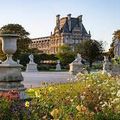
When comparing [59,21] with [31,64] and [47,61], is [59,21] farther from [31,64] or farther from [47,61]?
[31,64]

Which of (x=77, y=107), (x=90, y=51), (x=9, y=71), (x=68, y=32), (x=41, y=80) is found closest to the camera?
(x=77, y=107)

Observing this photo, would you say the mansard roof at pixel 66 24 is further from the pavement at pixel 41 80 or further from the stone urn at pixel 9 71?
the stone urn at pixel 9 71

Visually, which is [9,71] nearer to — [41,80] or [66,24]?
[41,80]

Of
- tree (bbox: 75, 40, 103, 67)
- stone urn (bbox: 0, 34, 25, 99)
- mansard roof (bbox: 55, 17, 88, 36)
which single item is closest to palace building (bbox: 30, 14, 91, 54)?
mansard roof (bbox: 55, 17, 88, 36)

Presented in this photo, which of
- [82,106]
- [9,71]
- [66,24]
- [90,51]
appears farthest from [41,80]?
[66,24]

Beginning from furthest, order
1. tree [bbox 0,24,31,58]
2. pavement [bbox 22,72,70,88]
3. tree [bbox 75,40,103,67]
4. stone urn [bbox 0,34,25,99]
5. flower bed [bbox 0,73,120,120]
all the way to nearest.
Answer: tree [bbox 0,24,31,58]
tree [bbox 75,40,103,67]
pavement [bbox 22,72,70,88]
stone urn [bbox 0,34,25,99]
flower bed [bbox 0,73,120,120]

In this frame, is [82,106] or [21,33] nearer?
[82,106]

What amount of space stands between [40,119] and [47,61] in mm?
69926

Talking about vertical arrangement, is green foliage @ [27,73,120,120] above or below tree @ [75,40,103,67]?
below

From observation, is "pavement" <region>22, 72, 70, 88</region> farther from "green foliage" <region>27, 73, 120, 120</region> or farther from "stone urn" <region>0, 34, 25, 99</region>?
"green foliage" <region>27, 73, 120, 120</region>

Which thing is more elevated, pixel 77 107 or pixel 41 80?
pixel 77 107

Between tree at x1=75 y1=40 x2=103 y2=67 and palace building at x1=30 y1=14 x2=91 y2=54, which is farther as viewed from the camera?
palace building at x1=30 y1=14 x2=91 y2=54

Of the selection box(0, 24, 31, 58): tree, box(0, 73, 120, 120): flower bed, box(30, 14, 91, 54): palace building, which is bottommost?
box(0, 73, 120, 120): flower bed

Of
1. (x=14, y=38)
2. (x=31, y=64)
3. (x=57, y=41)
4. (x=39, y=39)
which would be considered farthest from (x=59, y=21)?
(x=14, y=38)
